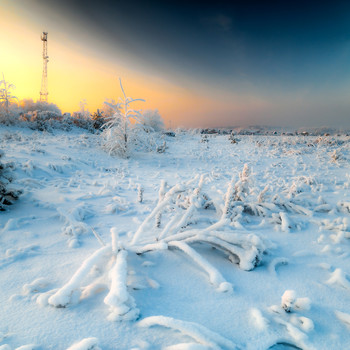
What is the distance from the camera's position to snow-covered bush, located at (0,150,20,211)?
8.23ft

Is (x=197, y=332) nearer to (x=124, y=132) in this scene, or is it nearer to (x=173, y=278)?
(x=173, y=278)

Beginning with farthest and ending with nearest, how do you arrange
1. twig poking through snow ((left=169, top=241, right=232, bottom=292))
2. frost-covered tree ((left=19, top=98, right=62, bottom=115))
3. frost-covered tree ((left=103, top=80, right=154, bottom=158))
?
frost-covered tree ((left=19, top=98, right=62, bottom=115))
frost-covered tree ((left=103, top=80, right=154, bottom=158))
twig poking through snow ((left=169, top=241, right=232, bottom=292))

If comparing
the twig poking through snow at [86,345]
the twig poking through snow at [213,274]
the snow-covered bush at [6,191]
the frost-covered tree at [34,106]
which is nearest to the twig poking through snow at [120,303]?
the twig poking through snow at [86,345]

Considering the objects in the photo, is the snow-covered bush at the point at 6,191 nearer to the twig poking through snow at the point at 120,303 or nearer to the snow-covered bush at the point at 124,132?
the twig poking through snow at the point at 120,303

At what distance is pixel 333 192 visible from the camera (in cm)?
392

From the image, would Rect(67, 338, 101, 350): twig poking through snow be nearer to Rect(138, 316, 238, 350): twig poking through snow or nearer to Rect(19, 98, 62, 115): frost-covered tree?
Rect(138, 316, 238, 350): twig poking through snow

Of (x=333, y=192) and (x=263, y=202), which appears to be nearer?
(x=263, y=202)

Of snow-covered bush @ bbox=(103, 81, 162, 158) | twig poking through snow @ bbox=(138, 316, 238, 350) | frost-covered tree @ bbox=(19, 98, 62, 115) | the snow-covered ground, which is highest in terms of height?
frost-covered tree @ bbox=(19, 98, 62, 115)

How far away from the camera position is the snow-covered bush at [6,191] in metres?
2.51

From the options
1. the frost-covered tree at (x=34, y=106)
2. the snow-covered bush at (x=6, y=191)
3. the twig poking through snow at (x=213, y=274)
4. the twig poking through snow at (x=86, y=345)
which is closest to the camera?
the twig poking through snow at (x=86, y=345)

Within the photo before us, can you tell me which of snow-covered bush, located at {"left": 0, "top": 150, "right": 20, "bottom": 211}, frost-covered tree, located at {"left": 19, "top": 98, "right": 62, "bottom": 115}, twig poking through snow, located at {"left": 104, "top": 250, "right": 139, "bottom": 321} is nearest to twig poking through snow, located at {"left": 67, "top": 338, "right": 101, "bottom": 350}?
twig poking through snow, located at {"left": 104, "top": 250, "right": 139, "bottom": 321}

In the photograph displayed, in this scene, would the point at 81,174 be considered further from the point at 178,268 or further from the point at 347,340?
the point at 347,340

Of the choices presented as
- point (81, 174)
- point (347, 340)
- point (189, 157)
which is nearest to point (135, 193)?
point (81, 174)

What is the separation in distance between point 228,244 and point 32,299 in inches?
48.1
